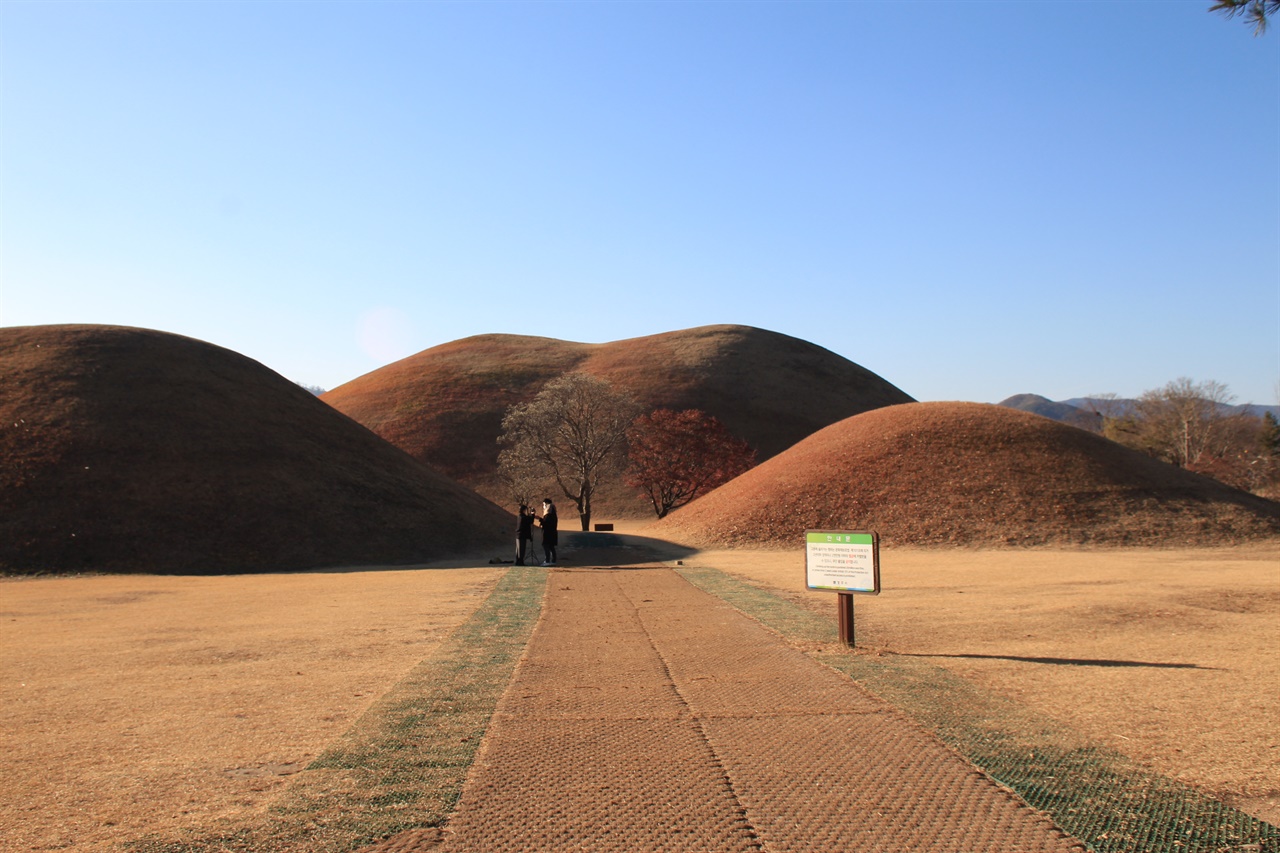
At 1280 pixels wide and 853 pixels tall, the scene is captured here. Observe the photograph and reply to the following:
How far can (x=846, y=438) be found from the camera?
136 ft

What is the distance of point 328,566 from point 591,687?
22.1m

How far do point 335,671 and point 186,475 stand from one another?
2516 centimetres

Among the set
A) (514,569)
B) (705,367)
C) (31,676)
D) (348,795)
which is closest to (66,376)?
(514,569)

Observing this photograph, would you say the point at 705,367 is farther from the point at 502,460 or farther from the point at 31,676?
the point at 31,676

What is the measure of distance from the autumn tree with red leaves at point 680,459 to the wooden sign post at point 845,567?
4375 cm

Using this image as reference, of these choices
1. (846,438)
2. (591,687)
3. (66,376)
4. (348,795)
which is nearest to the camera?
(348,795)

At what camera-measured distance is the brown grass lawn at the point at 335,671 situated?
215 inches

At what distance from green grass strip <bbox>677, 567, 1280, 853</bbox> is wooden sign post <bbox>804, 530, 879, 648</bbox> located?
144 cm

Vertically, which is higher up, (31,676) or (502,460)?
(502,460)

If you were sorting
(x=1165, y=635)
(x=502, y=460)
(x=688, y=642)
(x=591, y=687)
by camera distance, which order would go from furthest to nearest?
1. (x=502, y=460)
2. (x=1165, y=635)
3. (x=688, y=642)
4. (x=591, y=687)

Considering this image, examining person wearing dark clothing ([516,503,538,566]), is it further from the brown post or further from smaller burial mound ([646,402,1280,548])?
the brown post

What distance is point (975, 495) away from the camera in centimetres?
3438

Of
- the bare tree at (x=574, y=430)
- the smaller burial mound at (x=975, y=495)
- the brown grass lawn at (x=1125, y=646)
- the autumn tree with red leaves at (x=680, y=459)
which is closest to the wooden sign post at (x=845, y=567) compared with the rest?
the brown grass lawn at (x=1125, y=646)

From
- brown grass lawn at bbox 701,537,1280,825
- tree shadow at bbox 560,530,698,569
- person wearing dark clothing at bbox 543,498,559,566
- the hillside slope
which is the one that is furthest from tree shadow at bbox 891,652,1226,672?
the hillside slope
